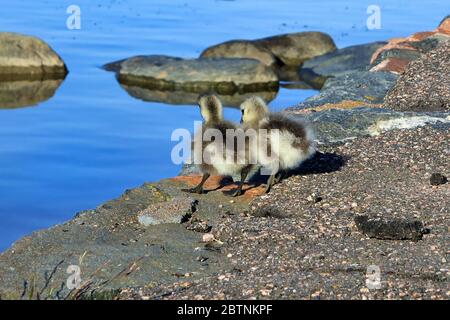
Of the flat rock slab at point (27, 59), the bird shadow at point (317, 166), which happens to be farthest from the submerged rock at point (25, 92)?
the bird shadow at point (317, 166)

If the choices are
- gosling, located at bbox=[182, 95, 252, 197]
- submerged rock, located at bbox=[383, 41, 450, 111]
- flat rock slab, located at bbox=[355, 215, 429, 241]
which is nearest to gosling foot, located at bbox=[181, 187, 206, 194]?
gosling, located at bbox=[182, 95, 252, 197]

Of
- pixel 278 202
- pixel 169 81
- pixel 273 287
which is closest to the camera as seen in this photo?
pixel 273 287

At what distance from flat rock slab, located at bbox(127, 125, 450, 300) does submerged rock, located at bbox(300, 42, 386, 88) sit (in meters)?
11.0

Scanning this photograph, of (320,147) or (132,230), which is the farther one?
(320,147)

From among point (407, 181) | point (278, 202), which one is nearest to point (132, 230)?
point (278, 202)

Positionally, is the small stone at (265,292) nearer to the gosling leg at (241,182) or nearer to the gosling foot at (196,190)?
the gosling leg at (241,182)

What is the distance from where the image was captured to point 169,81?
1894cm

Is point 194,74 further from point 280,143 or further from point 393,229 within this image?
point 393,229

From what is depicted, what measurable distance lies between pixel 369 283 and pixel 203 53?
48.2 ft

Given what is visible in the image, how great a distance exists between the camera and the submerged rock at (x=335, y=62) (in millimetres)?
20000

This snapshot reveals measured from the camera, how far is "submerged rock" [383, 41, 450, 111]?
10297 mm

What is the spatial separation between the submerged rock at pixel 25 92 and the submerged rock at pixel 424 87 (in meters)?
7.66

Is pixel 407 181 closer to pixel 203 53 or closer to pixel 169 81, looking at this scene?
pixel 169 81
